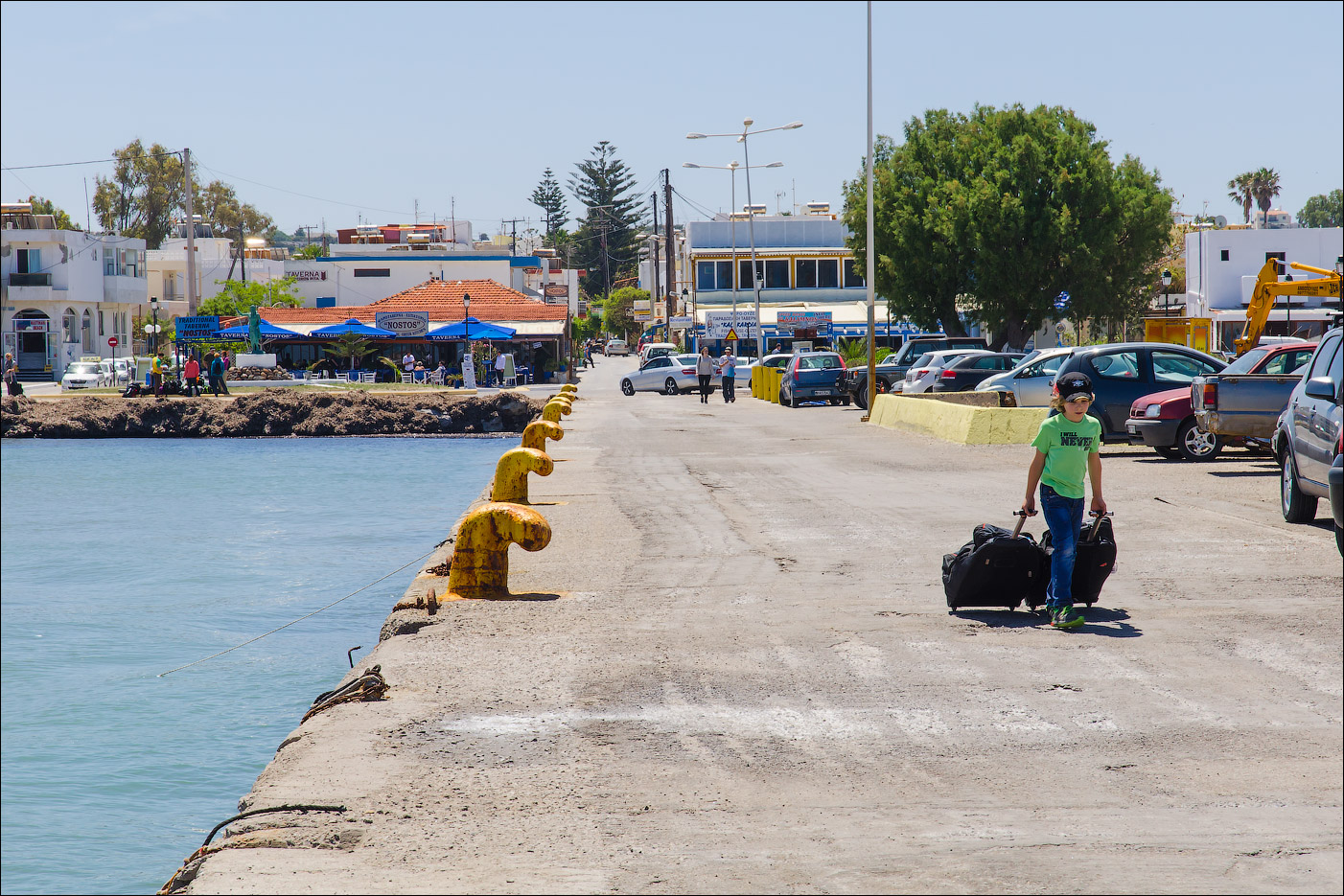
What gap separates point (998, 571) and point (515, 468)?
5.90 meters

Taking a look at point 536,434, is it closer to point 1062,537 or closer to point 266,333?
point 1062,537

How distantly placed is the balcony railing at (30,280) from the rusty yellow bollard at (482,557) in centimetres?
6227

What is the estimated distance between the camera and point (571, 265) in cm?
14688

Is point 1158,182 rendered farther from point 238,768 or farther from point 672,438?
point 238,768

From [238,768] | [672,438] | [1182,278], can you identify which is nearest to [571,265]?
[1182,278]

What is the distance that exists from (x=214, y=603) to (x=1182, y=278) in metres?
67.8

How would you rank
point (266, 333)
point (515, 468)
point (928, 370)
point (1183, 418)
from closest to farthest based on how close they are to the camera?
1. point (515, 468)
2. point (1183, 418)
3. point (928, 370)
4. point (266, 333)

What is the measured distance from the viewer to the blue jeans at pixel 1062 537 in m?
8.48

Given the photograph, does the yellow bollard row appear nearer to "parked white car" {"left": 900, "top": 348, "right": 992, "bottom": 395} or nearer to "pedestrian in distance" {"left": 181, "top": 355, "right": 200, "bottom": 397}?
"parked white car" {"left": 900, "top": 348, "right": 992, "bottom": 395}

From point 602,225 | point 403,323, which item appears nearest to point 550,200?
point 602,225

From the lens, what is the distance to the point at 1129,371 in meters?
21.4

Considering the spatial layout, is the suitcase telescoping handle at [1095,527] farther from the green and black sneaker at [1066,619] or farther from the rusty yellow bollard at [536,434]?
the rusty yellow bollard at [536,434]

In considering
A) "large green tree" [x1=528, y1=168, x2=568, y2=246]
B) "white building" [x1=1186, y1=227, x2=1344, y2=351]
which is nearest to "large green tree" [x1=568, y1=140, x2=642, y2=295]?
"large green tree" [x1=528, y1=168, x2=568, y2=246]

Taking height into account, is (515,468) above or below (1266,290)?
below
